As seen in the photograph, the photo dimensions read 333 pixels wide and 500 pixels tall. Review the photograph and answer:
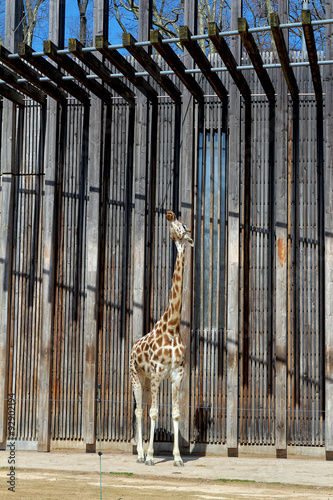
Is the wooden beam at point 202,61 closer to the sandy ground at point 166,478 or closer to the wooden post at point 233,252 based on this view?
the wooden post at point 233,252

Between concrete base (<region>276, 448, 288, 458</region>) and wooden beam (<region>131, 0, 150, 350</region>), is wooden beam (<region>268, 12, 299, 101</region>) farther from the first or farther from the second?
concrete base (<region>276, 448, 288, 458</region>)

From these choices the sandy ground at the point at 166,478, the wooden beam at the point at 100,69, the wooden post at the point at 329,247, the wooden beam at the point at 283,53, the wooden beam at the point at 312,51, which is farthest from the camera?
the wooden post at the point at 329,247

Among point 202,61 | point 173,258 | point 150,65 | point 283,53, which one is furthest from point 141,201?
point 283,53

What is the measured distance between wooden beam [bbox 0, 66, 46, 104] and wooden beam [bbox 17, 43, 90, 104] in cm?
69

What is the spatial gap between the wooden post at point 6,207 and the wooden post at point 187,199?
10.2 feet

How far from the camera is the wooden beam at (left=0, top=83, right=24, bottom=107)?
12.8m

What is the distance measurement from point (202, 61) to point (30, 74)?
280 centimetres

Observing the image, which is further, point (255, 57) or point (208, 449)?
point (208, 449)

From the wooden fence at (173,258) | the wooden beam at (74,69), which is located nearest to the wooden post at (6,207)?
the wooden fence at (173,258)

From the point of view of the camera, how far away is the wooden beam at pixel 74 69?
1095 cm

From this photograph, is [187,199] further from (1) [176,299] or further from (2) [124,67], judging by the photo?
(2) [124,67]

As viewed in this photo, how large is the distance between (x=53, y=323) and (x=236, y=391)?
3392 millimetres

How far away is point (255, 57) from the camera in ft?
36.0

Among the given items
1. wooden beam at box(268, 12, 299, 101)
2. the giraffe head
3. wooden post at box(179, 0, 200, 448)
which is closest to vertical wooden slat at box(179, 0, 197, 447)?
wooden post at box(179, 0, 200, 448)
